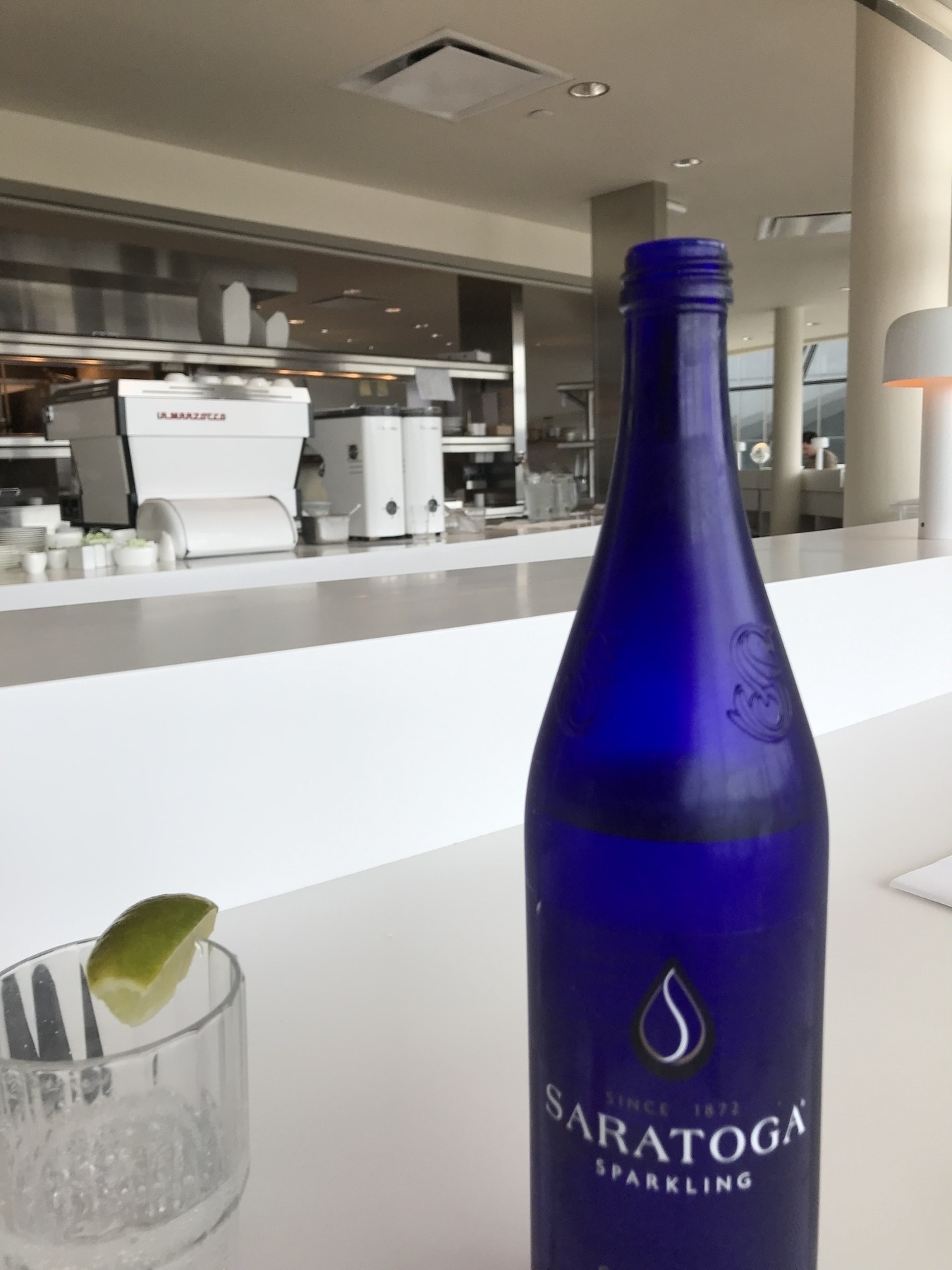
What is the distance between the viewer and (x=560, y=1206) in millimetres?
307

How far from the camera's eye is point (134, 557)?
2330 millimetres

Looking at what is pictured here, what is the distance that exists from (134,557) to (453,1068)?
2006 mm

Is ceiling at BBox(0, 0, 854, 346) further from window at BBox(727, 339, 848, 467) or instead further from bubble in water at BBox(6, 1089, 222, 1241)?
window at BBox(727, 339, 848, 467)

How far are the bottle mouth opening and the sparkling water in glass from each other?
0.26 metres

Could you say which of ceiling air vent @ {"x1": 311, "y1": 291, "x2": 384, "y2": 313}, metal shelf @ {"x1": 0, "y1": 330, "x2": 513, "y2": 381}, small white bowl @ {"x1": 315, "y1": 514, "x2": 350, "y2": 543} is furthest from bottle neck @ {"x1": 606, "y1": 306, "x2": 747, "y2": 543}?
ceiling air vent @ {"x1": 311, "y1": 291, "x2": 384, "y2": 313}

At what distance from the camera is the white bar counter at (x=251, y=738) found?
0.61 m

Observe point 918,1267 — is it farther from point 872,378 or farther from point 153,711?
point 872,378

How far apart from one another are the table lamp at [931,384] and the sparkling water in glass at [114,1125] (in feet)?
5.17

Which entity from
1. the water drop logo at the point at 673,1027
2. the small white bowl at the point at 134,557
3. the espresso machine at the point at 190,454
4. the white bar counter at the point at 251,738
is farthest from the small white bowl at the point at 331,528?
the water drop logo at the point at 673,1027

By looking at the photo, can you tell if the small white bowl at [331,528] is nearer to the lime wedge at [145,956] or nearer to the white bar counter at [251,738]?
the white bar counter at [251,738]

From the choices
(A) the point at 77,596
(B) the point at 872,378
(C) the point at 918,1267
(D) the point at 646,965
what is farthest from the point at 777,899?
(B) the point at 872,378

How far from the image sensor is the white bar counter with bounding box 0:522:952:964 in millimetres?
612

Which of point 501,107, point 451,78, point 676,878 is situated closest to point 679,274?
point 676,878

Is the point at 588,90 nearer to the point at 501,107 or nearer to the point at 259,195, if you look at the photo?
the point at 501,107
